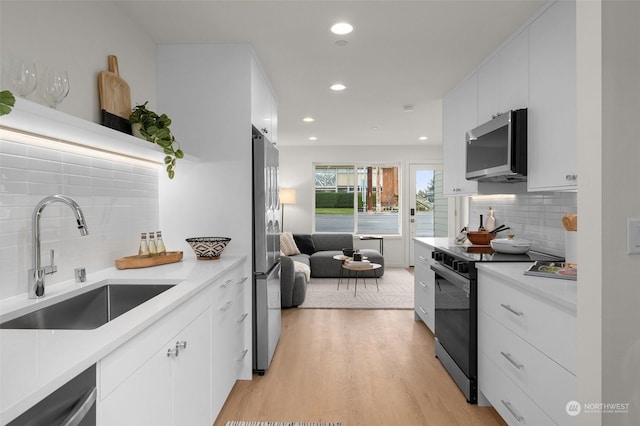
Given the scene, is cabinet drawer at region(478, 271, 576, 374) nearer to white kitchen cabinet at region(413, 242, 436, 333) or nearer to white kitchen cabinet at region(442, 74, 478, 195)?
white kitchen cabinet at region(413, 242, 436, 333)

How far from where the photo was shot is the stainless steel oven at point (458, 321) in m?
2.55

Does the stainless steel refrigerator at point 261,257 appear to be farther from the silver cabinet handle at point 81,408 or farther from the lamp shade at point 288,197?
the lamp shade at point 288,197

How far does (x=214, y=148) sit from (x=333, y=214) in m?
5.57

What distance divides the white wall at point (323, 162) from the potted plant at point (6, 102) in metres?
7.11

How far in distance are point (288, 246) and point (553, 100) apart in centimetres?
502

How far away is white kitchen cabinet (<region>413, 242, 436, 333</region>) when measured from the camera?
3684mm

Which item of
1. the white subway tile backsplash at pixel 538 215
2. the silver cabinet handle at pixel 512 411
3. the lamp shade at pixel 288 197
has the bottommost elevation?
the silver cabinet handle at pixel 512 411

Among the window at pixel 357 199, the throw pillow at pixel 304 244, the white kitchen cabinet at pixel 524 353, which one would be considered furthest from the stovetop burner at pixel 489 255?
the window at pixel 357 199

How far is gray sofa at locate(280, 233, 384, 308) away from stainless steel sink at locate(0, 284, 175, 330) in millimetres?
2773

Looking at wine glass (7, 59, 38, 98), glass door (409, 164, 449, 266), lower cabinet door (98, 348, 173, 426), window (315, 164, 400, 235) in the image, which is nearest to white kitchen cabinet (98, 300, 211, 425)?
lower cabinet door (98, 348, 173, 426)

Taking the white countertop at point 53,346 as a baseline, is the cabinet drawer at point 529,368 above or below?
below

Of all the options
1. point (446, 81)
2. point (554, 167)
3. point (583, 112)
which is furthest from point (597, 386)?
point (446, 81)

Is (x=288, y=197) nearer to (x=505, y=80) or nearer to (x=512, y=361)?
(x=505, y=80)

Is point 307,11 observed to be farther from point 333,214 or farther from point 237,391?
point 333,214
